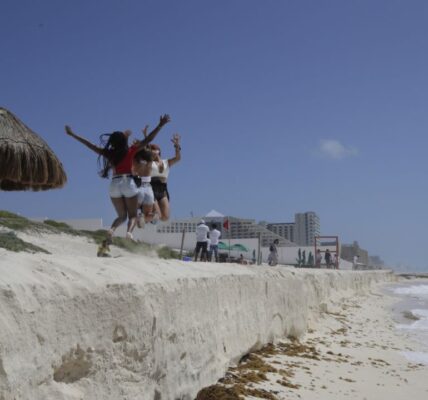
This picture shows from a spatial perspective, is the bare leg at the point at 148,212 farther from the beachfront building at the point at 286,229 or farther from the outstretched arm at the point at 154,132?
the beachfront building at the point at 286,229

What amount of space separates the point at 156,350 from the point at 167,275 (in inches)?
24.7

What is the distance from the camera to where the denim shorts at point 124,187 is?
199 inches

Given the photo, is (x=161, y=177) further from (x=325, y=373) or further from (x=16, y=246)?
(x=16, y=246)

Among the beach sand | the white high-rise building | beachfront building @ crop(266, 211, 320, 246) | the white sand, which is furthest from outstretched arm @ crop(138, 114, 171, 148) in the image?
the white high-rise building

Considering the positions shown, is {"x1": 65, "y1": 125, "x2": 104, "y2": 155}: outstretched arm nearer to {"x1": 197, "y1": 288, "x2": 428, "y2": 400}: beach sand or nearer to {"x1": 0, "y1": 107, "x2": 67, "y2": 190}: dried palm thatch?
{"x1": 0, "y1": 107, "x2": 67, "y2": 190}: dried palm thatch

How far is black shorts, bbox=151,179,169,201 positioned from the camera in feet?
19.3

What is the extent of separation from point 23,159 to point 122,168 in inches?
63.1

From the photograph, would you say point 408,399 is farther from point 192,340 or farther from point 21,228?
point 21,228

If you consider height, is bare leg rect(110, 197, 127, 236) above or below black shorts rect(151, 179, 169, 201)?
below

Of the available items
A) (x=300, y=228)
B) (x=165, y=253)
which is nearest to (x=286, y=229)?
(x=300, y=228)

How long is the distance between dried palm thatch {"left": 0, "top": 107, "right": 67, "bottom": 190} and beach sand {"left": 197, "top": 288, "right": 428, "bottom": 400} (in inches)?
129

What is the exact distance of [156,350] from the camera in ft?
10.3

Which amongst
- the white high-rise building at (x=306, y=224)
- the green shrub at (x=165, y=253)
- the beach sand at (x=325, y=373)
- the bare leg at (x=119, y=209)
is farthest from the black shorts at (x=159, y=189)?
the white high-rise building at (x=306, y=224)

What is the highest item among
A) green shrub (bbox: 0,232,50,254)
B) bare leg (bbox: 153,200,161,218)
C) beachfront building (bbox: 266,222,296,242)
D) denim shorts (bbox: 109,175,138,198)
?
beachfront building (bbox: 266,222,296,242)
